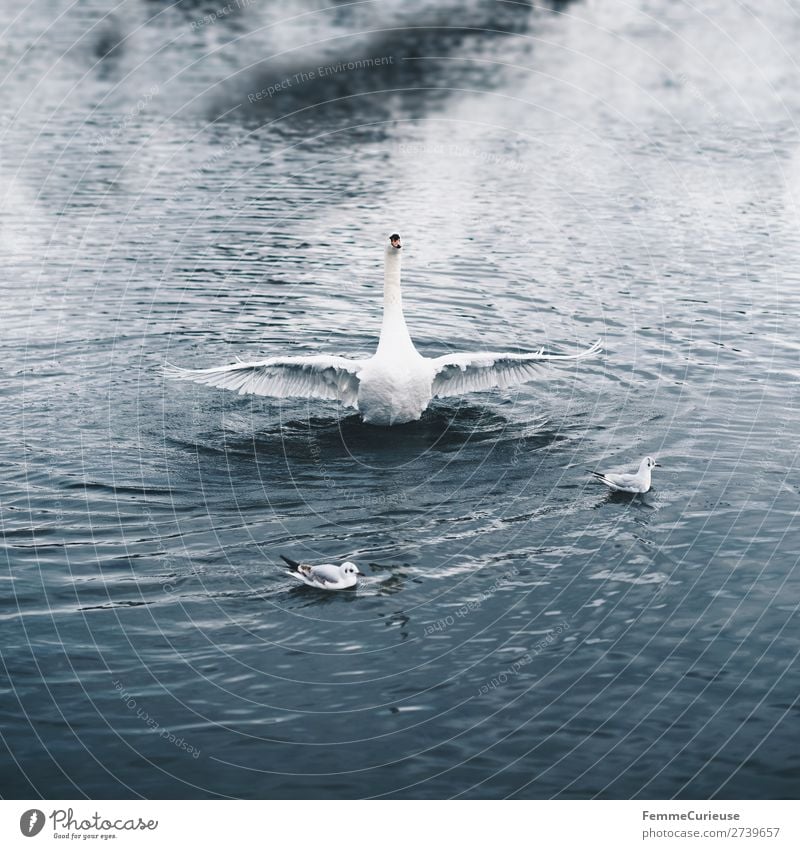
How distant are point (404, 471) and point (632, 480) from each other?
407 centimetres

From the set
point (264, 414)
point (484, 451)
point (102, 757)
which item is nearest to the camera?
point (102, 757)

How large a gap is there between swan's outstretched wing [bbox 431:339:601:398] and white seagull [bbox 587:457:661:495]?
11.1ft

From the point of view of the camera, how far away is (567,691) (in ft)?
50.1

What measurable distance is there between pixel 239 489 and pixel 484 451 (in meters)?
4.70

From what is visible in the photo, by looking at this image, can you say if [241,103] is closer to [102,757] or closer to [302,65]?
[302,65]

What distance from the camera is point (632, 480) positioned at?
2020 cm
